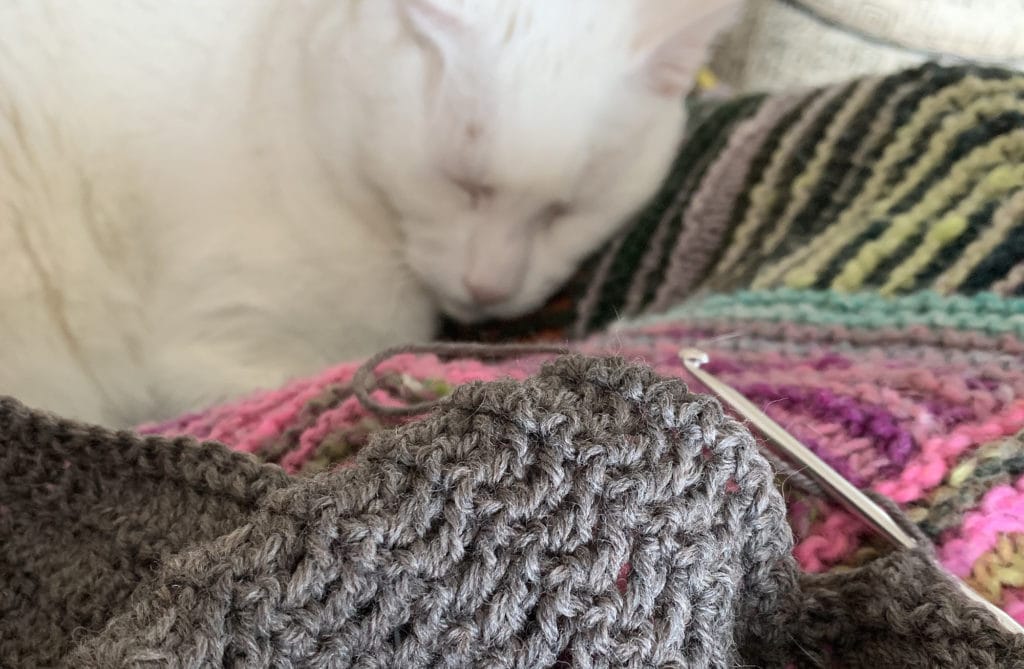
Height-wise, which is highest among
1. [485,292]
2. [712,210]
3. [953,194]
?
[953,194]

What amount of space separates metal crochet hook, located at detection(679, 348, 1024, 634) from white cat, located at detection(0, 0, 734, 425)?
383 millimetres

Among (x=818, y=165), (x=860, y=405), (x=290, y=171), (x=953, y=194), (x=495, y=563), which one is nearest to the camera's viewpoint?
(x=495, y=563)

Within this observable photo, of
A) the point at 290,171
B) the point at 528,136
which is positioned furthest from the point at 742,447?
the point at 290,171

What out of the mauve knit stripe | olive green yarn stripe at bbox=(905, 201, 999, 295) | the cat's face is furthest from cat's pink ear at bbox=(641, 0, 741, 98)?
olive green yarn stripe at bbox=(905, 201, 999, 295)

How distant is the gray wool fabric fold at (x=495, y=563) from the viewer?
0.33 meters

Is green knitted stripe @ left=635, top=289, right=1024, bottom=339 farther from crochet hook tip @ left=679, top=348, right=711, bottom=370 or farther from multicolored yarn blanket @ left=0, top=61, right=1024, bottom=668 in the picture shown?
crochet hook tip @ left=679, top=348, right=711, bottom=370

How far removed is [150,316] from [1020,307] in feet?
2.28

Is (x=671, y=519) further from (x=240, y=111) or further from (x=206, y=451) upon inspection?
(x=240, y=111)

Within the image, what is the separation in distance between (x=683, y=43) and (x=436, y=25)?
0.88 feet

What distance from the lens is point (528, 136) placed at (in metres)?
0.76

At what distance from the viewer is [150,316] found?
0.74 m

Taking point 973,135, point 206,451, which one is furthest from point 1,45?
point 973,135

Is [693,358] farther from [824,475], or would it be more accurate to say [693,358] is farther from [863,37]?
[863,37]

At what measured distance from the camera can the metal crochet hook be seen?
41 cm
